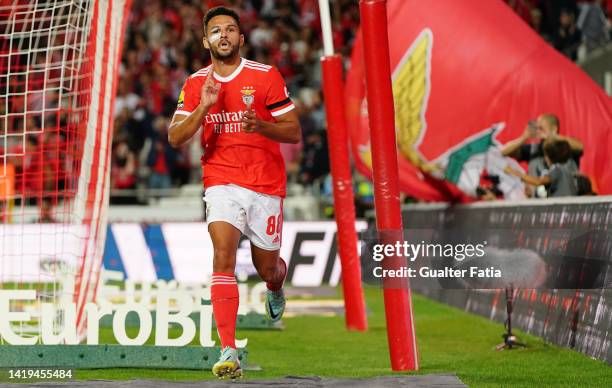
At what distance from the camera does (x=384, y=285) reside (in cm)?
851

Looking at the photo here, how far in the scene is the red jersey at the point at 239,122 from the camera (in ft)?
25.8

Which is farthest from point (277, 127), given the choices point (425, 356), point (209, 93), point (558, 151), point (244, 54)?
point (244, 54)

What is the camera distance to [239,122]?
7.85 metres

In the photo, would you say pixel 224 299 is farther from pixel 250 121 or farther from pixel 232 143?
pixel 250 121

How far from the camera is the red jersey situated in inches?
310

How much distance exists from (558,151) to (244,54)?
55.9 ft

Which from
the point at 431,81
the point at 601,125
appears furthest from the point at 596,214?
the point at 431,81

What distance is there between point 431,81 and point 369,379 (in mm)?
8641

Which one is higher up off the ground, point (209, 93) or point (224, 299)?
point (209, 93)

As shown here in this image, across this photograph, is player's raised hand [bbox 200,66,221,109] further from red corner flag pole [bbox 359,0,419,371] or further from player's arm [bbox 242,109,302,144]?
red corner flag pole [bbox 359,0,419,371]

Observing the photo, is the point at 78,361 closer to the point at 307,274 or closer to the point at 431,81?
the point at 431,81

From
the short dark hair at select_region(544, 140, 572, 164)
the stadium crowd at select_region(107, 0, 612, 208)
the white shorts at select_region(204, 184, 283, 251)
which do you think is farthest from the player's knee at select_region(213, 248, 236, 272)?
the stadium crowd at select_region(107, 0, 612, 208)

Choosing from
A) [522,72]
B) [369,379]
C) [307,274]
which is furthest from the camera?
[307,274]

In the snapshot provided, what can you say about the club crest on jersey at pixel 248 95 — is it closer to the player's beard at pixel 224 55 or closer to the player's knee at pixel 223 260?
the player's beard at pixel 224 55
